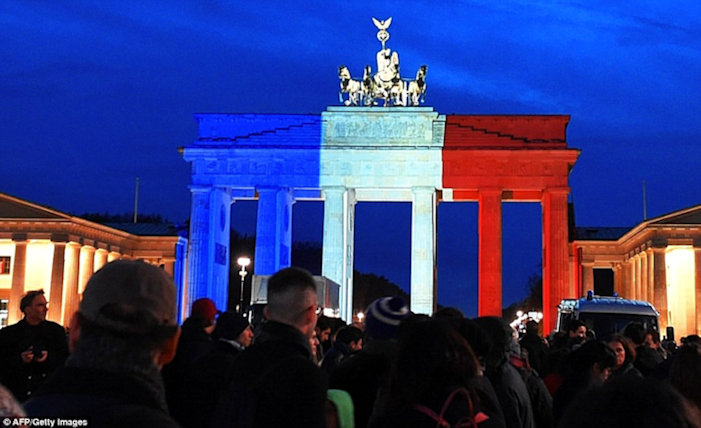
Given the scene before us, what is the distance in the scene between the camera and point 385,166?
2297 inches

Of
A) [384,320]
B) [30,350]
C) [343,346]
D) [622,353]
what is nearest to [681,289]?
[343,346]

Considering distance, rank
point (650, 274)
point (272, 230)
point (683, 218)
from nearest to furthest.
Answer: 1. point (272, 230)
2. point (683, 218)
3. point (650, 274)

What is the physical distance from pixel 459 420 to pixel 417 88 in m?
55.5

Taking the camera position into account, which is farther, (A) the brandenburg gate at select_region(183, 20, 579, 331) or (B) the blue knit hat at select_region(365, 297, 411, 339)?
(A) the brandenburg gate at select_region(183, 20, 579, 331)

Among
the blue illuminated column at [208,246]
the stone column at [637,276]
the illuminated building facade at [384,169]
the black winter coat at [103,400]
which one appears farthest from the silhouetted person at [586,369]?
the stone column at [637,276]

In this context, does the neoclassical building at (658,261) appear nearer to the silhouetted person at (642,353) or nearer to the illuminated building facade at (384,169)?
the illuminated building facade at (384,169)

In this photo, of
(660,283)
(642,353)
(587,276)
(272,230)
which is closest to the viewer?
(642,353)

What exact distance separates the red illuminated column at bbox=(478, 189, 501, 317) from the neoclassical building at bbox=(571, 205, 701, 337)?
1040 centimetres

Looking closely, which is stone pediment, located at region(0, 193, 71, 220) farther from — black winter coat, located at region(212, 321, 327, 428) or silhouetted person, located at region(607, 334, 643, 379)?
black winter coat, located at region(212, 321, 327, 428)

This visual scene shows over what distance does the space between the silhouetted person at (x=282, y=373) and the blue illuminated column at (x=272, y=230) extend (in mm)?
51065

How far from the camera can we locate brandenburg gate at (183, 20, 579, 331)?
189ft

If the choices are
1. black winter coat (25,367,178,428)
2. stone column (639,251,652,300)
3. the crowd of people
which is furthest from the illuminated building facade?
black winter coat (25,367,178,428)

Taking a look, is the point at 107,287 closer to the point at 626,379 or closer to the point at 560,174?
the point at 626,379

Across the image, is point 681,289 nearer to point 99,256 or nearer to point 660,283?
point 660,283
